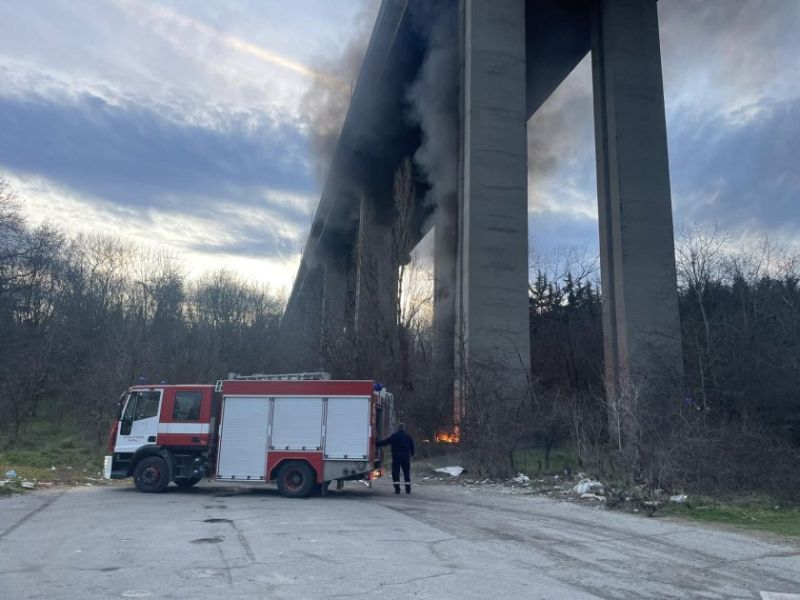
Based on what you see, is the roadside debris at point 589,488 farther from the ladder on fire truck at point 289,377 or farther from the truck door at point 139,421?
the truck door at point 139,421

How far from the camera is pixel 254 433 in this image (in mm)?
14859

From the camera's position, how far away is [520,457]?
1878 cm

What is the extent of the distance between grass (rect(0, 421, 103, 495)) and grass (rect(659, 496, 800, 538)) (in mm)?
14716

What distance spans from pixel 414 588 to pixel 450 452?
15423 millimetres

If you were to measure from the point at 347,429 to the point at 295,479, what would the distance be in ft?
5.32

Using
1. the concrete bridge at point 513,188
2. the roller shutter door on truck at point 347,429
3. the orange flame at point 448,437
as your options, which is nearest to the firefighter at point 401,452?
the roller shutter door on truck at point 347,429

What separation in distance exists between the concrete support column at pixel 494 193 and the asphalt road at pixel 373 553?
456 inches

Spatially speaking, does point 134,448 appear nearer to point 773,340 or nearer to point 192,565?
point 192,565

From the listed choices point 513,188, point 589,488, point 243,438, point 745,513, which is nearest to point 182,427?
point 243,438

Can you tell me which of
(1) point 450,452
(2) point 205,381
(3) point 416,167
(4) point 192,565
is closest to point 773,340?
(1) point 450,452

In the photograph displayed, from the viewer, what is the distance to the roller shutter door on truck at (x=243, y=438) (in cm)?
1474

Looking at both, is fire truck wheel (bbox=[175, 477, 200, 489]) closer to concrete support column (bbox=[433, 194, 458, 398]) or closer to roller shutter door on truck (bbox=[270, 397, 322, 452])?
roller shutter door on truck (bbox=[270, 397, 322, 452])

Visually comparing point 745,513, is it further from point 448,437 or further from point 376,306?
point 376,306

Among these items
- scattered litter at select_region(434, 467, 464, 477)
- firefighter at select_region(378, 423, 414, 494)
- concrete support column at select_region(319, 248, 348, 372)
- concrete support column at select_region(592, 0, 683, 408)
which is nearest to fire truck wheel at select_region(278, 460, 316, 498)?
firefighter at select_region(378, 423, 414, 494)
